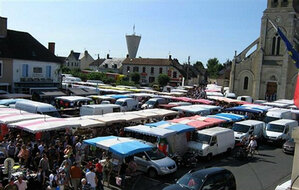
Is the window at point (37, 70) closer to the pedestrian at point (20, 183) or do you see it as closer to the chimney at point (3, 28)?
the chimney at point (3, 28)

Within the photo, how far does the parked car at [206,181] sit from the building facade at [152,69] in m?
69.2

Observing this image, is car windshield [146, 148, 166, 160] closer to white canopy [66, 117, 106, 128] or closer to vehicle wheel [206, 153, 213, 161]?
vehicle wheel [206, 153, 213, 161]

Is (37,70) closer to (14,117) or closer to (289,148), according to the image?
(14,117)

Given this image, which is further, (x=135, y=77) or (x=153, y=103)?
(x=135, y=77)

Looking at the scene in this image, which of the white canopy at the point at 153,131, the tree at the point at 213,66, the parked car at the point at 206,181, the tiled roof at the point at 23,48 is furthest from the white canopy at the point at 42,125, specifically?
the tree at the point at 213,66

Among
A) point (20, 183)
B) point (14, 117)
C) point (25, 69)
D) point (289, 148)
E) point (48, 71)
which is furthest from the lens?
point (48, 71)

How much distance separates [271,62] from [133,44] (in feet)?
207

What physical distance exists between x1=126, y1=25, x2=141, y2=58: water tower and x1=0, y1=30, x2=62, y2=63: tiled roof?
68037 millimetres

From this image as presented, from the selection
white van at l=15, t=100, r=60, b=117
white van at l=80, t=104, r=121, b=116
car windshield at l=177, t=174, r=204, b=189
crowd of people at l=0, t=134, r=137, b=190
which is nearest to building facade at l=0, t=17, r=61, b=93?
white van at l=15, t=100, r=60, b=117

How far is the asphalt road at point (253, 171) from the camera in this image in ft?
47.9

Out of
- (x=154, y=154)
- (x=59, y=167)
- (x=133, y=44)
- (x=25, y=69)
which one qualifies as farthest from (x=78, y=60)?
(x=59, y=167)

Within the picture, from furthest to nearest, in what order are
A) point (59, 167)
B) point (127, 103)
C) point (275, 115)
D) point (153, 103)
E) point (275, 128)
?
1. point (153, 103)
2. point (127, 103)
3. point (275, 115)
4. point (275, 128)
5. point (59, 167)

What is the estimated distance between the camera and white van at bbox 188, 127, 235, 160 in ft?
60.5

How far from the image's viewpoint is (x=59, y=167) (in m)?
13.4
